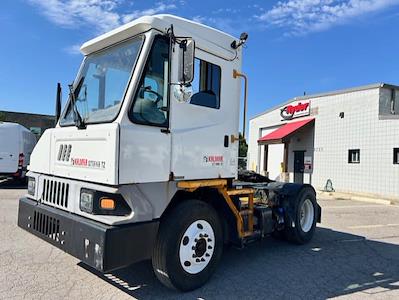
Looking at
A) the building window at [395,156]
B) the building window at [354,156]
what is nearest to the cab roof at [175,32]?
the building window at [395,156]

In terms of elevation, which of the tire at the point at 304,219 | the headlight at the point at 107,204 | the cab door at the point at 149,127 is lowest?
the tire at the point at 304,219

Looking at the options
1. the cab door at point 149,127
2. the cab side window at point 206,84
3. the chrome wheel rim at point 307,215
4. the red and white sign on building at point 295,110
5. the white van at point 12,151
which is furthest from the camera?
the red and white sign on building at point 295,110

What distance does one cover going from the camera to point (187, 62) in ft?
13.2

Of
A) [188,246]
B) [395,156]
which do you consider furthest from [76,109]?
[395,156]

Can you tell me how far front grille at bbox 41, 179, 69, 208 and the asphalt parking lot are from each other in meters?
0.98

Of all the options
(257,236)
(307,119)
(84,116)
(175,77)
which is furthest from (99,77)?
(307,119)

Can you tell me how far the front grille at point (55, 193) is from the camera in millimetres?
4398

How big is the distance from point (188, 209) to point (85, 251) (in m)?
1.24

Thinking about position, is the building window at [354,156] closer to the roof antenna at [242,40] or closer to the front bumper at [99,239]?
the roof antenna at [242,40]

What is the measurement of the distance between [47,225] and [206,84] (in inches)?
103

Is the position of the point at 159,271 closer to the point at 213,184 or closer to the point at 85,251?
the point at 85,251

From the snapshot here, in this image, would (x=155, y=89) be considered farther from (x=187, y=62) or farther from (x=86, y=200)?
(x=86, y=200)

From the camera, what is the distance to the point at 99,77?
4754mm

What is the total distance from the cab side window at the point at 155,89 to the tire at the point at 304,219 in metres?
3.66
